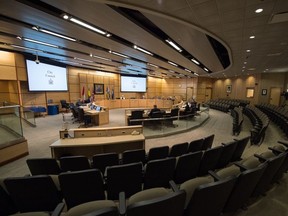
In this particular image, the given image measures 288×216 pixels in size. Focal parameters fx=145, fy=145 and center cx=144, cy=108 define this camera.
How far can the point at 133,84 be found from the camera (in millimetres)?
18422

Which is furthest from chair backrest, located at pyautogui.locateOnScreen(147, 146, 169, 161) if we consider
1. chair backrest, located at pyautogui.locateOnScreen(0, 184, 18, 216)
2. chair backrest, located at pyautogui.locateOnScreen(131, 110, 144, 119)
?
chair backrest, located at pyautogui.locateOnScreen(131, 110, 144, 119)

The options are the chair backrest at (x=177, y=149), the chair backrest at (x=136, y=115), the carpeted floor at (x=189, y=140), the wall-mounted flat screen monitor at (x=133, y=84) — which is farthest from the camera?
the wall-mounted flat screen monitor at (x=133, y=84)

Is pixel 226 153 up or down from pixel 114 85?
down

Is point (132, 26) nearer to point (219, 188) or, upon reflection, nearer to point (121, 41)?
point (121, 41)

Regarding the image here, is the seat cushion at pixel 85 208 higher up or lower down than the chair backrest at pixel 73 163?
higher up

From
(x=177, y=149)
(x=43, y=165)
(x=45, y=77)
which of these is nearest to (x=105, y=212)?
(x=43, y=165)

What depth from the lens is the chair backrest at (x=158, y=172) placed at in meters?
2.23

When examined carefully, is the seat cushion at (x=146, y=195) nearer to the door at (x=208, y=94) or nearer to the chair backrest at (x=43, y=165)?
the chair backrest at (x=43, y=165)

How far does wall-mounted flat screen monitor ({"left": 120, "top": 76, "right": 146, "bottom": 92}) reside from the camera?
17.8 metres

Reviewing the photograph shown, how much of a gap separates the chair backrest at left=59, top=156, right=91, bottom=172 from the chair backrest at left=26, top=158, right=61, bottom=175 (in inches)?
4.2

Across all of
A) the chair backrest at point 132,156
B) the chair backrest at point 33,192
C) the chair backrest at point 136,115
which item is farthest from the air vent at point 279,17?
the chair backrest at point 33,192

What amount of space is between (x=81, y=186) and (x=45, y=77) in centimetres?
1149

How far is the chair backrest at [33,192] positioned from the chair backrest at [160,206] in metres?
1.27

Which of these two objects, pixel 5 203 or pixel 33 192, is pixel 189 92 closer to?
pixel 33 192
